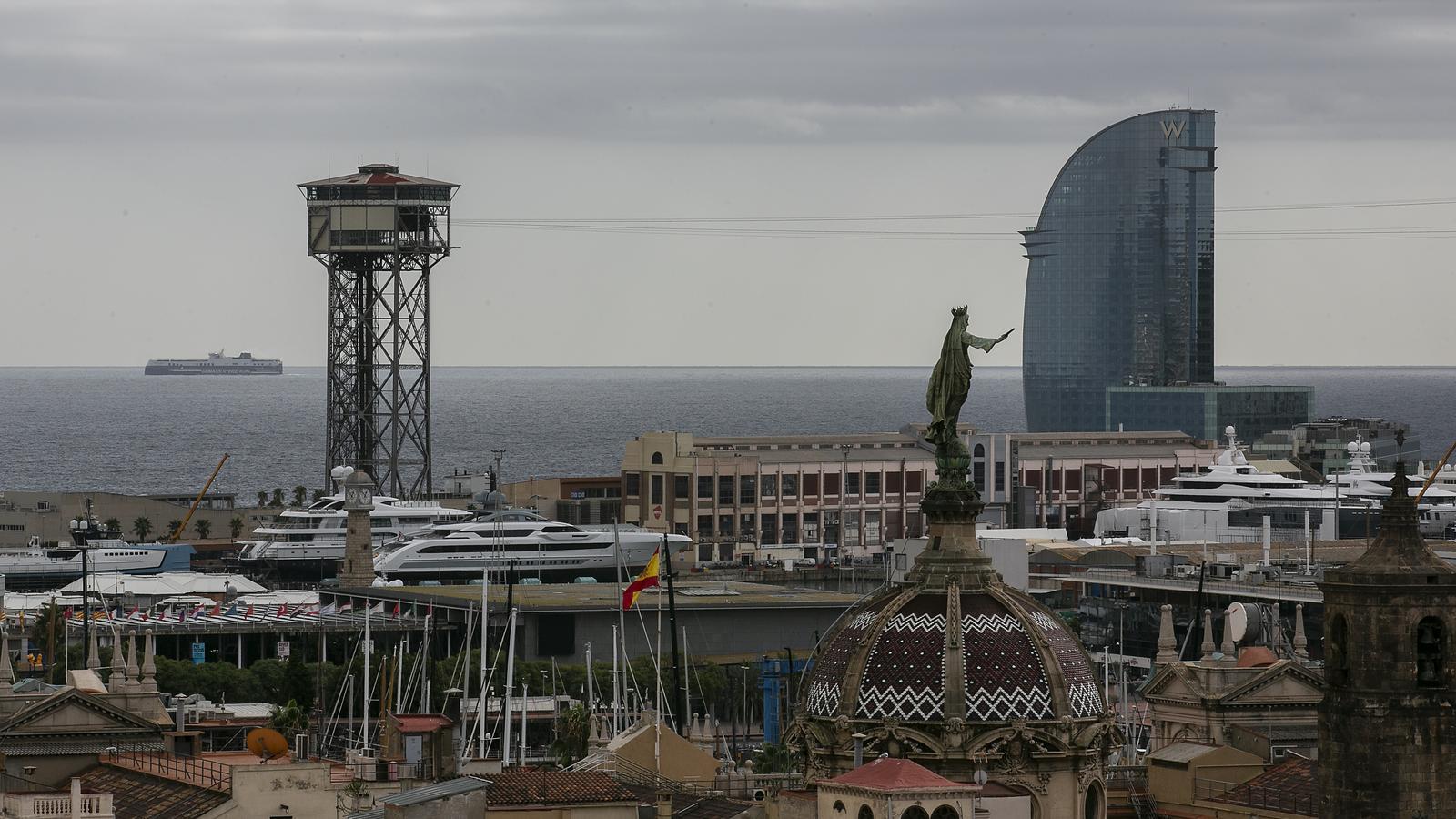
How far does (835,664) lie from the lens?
4031 cm

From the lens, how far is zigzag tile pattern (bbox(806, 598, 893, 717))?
40.2 meters

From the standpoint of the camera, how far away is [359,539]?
165 m

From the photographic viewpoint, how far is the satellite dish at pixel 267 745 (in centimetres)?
6056

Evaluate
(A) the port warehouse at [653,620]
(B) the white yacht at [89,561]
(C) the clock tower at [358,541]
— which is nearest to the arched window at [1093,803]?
(A) the port warehouse at [653,620]

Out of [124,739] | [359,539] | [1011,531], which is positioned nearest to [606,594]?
[359,539]

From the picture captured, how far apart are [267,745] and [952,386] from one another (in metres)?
24.3

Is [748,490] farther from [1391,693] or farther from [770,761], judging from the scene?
[1391,693]

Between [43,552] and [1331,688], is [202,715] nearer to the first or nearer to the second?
[1331,688]

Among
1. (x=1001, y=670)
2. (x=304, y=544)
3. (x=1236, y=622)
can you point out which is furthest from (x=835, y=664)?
(x=304, y=544)

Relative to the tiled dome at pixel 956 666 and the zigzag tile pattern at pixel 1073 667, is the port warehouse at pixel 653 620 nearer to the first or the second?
the zigzag tile pattern at pixel 1073 667

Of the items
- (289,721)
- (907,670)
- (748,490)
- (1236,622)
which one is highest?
(907,670)

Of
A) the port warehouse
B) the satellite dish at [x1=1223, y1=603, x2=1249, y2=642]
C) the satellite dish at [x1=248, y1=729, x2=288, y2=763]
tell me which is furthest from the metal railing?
the port warehouse

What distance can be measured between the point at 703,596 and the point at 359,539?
104 ft

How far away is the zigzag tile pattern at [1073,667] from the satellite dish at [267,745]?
72.4 ft
